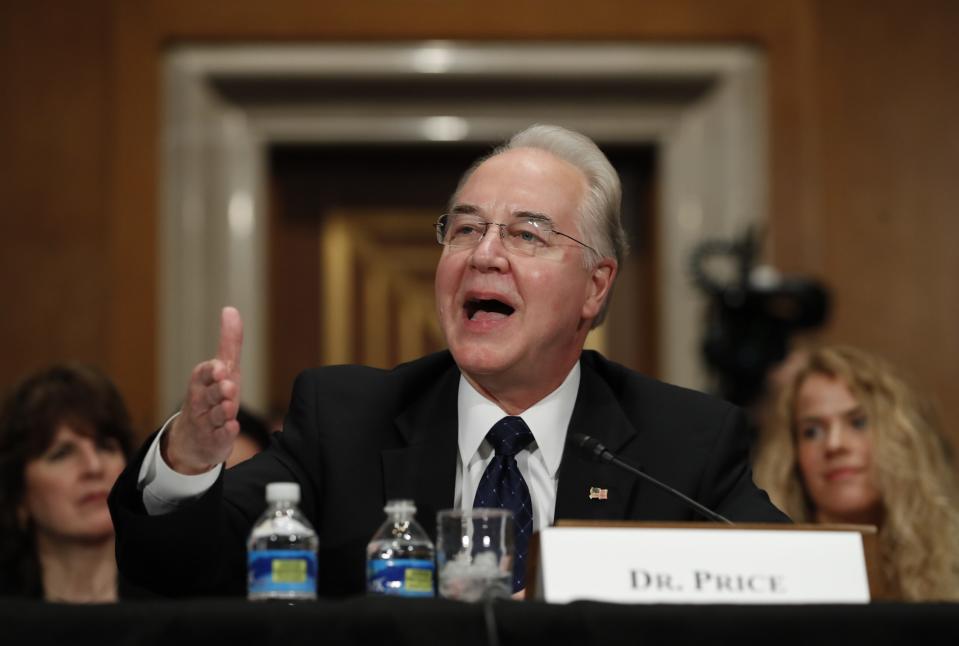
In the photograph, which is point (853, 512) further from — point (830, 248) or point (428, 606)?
point (428, 606)

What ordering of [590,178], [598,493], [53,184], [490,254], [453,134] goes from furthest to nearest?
[453,134] < [53,184] < [590,178] < [490,254] < [598,493]

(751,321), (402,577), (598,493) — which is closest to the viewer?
(402,577)

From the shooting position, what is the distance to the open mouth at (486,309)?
2223mm

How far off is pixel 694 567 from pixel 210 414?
0.65m

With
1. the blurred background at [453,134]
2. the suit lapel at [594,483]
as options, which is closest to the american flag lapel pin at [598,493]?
the suit lapel at [594,483]

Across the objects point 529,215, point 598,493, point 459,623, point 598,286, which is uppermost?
point 529,215

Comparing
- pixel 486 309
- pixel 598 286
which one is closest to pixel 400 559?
pixel 486 309

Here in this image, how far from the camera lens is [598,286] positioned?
2453 millimetres

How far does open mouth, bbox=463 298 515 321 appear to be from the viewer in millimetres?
2223

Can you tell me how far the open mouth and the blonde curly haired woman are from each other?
1221 mm

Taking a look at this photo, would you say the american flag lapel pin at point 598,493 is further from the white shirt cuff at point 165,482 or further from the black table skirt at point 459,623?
the black table skirt at point 459,623

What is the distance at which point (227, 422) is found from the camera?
1.75 m

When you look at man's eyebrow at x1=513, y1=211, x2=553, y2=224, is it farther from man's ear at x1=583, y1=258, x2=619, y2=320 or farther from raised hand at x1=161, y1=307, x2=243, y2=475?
raised hand at x1=161, y1=307, x2=243, y2=475

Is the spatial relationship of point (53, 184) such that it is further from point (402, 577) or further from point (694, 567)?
point (694, 567)
